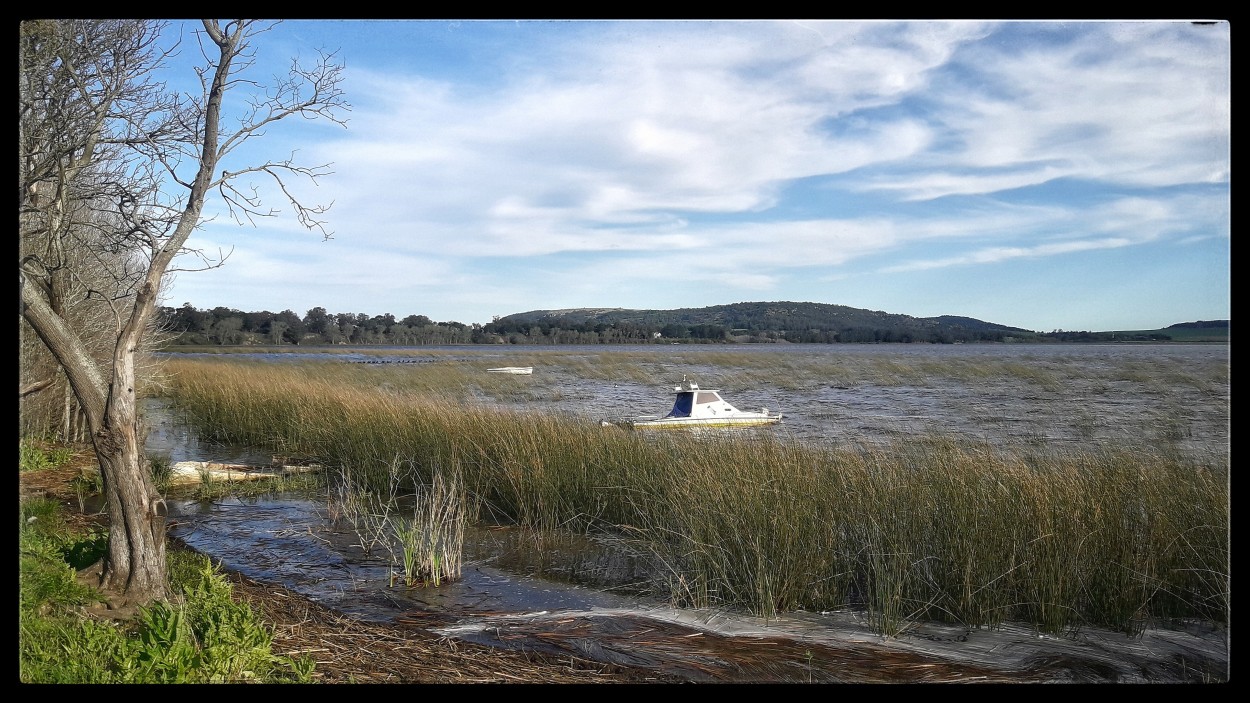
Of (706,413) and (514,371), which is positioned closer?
(706,413)

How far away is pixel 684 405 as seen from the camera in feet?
53.1

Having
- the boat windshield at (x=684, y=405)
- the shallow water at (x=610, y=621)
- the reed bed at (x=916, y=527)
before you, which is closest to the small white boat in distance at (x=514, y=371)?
the boat windshield at (x=684, y=405)

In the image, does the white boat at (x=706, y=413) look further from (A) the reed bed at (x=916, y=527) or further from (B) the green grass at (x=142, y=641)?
(B) the green grass at (x=142, y=641)

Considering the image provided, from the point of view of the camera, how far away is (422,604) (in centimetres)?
558

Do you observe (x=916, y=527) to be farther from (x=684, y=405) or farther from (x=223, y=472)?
(x=684, y=405)

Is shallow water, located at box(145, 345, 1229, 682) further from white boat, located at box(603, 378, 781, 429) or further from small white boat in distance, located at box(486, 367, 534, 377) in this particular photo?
small white boat in distance, located at box(486, 367, 534, 377)

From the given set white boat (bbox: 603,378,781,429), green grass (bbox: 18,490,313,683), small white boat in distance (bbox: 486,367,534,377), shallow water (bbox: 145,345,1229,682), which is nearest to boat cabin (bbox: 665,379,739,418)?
white boat (bbox: 603,378,781,429)

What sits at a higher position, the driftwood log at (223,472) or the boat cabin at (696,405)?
the boat cabin at (696,405)

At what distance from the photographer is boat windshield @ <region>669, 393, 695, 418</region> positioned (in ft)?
52.5

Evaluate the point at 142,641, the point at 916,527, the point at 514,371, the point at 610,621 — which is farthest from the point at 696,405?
the point at 514,371

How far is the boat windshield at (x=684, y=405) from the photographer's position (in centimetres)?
1600

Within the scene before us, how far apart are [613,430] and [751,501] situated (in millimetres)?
3760
